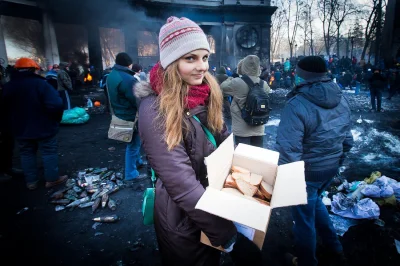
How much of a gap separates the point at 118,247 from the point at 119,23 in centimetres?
1896

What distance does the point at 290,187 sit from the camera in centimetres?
127

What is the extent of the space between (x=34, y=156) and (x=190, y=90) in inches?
156

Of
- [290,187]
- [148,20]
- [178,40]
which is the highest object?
[148,20]

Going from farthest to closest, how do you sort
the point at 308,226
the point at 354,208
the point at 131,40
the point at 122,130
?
the point at 131,40, the point at 122,130, the point at 354,208, the point at 308,226

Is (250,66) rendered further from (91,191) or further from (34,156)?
(34,156)

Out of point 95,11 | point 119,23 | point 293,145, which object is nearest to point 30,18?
point 95,11

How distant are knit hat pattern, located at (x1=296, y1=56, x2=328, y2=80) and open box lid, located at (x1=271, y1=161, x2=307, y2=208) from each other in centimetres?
120

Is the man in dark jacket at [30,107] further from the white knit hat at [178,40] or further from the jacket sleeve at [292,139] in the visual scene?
the jacket sleeve at [292,139]

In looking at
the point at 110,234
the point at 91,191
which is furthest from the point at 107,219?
the point at 91,191

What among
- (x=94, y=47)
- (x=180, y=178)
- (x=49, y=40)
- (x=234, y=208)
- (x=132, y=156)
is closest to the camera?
(x=234, y=208)

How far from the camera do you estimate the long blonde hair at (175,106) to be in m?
1.21

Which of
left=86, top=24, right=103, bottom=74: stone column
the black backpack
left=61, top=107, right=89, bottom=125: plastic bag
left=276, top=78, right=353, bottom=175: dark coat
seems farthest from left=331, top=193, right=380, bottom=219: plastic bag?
left=86, top=24, right=103, bottom=74: stone column

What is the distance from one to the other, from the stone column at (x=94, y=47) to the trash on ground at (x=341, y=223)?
17558 millimetres

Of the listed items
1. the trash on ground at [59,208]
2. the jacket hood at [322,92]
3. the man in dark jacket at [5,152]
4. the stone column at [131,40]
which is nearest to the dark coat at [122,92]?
the trash on ground at [59,208]
